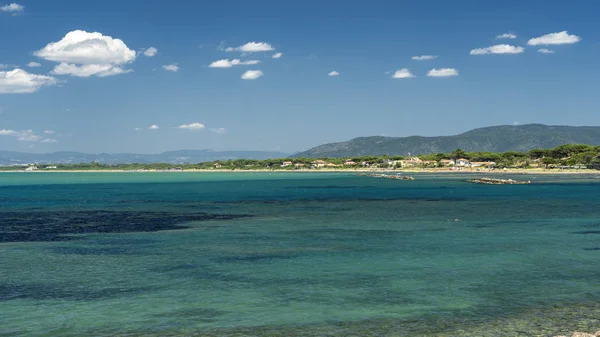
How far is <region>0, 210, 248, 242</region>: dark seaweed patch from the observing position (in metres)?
52.2

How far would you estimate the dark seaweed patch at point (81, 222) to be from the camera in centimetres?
5216

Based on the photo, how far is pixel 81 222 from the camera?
6303cm

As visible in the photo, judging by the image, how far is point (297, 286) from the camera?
2872cm

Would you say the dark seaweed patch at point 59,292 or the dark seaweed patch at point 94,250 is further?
the dark seaweed patch at point 94,250

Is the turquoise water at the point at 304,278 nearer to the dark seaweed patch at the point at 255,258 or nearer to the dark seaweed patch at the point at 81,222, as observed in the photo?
the dark seaweed patch at the point at 255,258

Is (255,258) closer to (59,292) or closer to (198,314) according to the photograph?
(59,292)

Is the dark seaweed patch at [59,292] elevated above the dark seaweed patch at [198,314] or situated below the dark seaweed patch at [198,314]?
above

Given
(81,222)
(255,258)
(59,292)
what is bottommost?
(255,258)

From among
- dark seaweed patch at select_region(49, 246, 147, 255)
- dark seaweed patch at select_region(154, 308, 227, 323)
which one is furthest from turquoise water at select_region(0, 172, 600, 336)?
dark seaweed patch at select_region(49, 246, 147, 255)

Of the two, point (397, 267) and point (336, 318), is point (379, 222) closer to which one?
point (397, 267)

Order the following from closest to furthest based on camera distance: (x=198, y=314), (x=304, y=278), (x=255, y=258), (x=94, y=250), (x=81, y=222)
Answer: (x=198, y=314)
(x=304, y=278)
(x=255, y=258)
(x=94, y=250)
(x=81, y=222)

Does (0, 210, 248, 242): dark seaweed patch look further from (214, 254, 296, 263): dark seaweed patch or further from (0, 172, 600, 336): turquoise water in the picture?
(214, 254, 296, 263): dark seaweed patch

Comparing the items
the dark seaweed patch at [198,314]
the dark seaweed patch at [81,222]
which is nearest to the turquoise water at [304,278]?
the dark seaweed patch at [198,314]

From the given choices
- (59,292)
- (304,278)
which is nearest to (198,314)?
(304,278)
